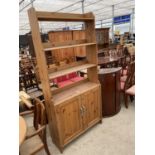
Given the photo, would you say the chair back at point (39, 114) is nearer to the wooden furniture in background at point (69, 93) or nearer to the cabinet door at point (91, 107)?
the wooden furniture in background at point (69, 93)

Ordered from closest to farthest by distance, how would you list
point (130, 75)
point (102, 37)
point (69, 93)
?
1. point (69, 93)
2. point (130, 75)
3. point (102, 37)

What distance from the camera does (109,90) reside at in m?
2.83

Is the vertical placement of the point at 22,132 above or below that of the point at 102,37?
below

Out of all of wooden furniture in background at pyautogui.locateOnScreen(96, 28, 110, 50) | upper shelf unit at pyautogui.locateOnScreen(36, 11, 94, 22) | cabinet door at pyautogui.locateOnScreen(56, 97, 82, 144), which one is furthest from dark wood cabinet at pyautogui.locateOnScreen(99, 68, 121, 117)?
wooden furniture in background at pyautogui.locateOnScreen(96, 28, 110, 50)

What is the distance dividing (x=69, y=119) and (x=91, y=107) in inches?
18.5

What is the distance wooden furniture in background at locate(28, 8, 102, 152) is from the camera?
74.4 inches

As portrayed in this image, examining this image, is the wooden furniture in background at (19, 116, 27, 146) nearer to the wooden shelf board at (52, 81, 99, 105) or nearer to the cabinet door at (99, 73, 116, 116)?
the wooden shelf board at (52, 81, 99, 105)

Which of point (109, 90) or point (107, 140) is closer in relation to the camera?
point (107, 140)

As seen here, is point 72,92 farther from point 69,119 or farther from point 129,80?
point 129,80

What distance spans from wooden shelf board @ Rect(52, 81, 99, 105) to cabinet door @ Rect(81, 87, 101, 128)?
0.26 feet

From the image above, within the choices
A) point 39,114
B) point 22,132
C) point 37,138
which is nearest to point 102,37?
point 39,114

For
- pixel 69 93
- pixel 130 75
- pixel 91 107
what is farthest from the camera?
pixel 130 75
